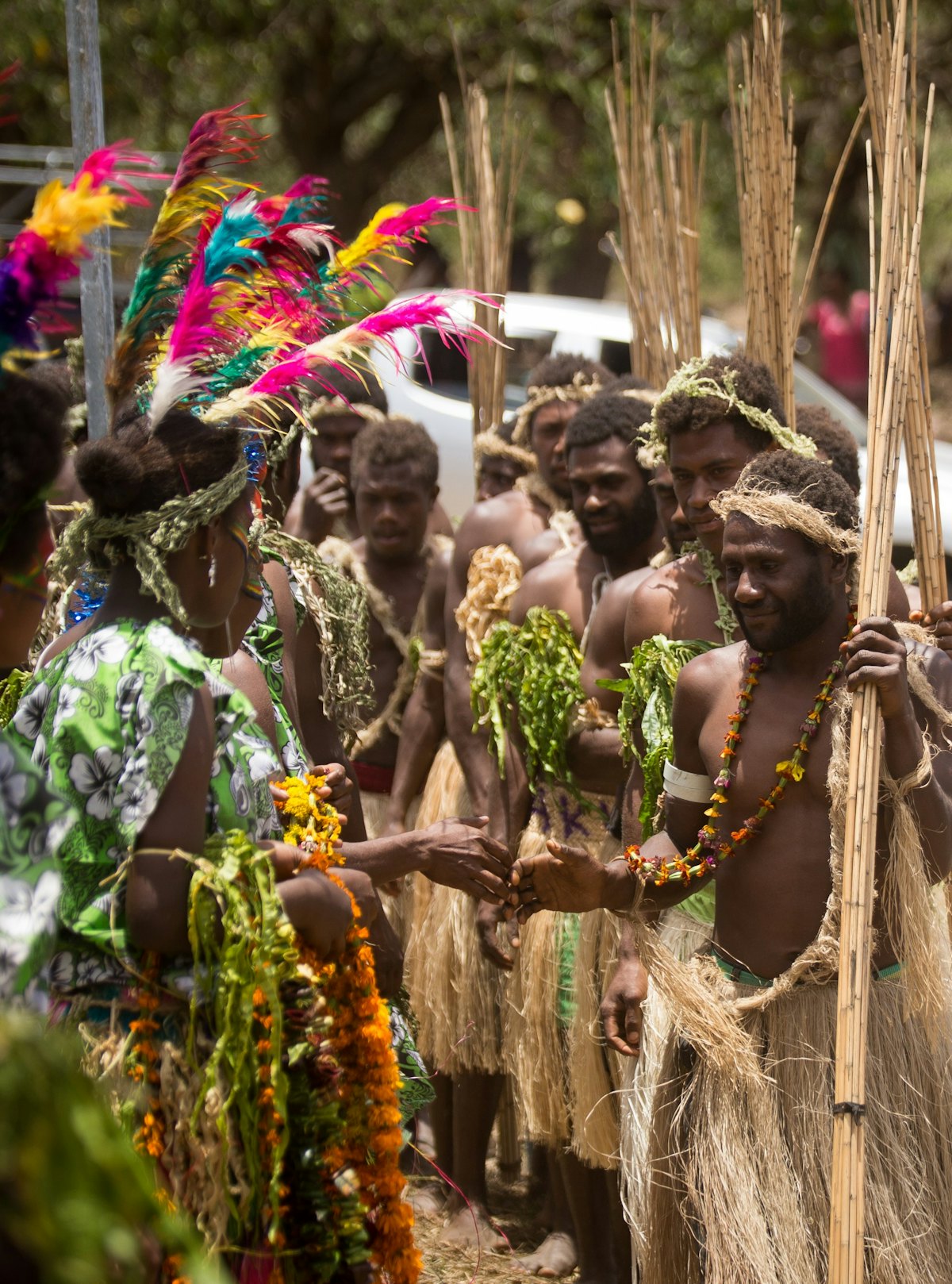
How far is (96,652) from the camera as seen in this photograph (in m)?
2.45

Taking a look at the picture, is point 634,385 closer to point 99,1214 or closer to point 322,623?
point 322,623

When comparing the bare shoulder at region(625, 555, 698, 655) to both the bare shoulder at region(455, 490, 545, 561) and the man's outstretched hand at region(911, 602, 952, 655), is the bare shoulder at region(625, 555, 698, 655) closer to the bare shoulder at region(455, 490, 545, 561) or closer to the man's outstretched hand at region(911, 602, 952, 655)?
the man's outstretched hand at region(911, 602, 952, 655)

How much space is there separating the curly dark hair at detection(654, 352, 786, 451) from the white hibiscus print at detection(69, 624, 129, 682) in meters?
1.98

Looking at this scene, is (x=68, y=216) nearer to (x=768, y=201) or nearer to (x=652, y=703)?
(x=652, y=703)

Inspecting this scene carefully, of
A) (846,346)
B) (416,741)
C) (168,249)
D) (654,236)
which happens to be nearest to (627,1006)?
(416,741)

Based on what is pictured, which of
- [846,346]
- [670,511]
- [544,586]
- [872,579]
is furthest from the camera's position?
[846,346]

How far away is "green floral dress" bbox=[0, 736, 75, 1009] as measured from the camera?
1.89 m

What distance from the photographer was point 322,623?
3.97 meters

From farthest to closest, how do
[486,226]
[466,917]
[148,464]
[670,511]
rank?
1. [486,226]
2. [466,917]
3. [670,511]
4. [148,464]

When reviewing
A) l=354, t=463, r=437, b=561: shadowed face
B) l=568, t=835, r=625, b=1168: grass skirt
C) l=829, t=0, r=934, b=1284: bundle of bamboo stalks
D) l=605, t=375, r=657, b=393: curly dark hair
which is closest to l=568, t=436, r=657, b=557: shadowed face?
l=605, t=375, r=657, b=393: curly dark hair

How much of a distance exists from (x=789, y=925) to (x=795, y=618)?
0.67 meters

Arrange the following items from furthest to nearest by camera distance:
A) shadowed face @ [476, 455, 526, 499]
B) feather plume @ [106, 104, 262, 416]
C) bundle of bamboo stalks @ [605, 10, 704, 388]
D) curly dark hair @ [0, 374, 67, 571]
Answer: shadowed face @ [476, 455, 526, 499], bundle of bamboo stalks @ [605, 10, 704, 388], feather plume @ [106, 104, 262, 416], curly dark hair @ [0, 374, 67, 571]

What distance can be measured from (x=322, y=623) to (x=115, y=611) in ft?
4.71

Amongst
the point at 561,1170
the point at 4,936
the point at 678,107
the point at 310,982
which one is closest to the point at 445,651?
the point at 561,1170
